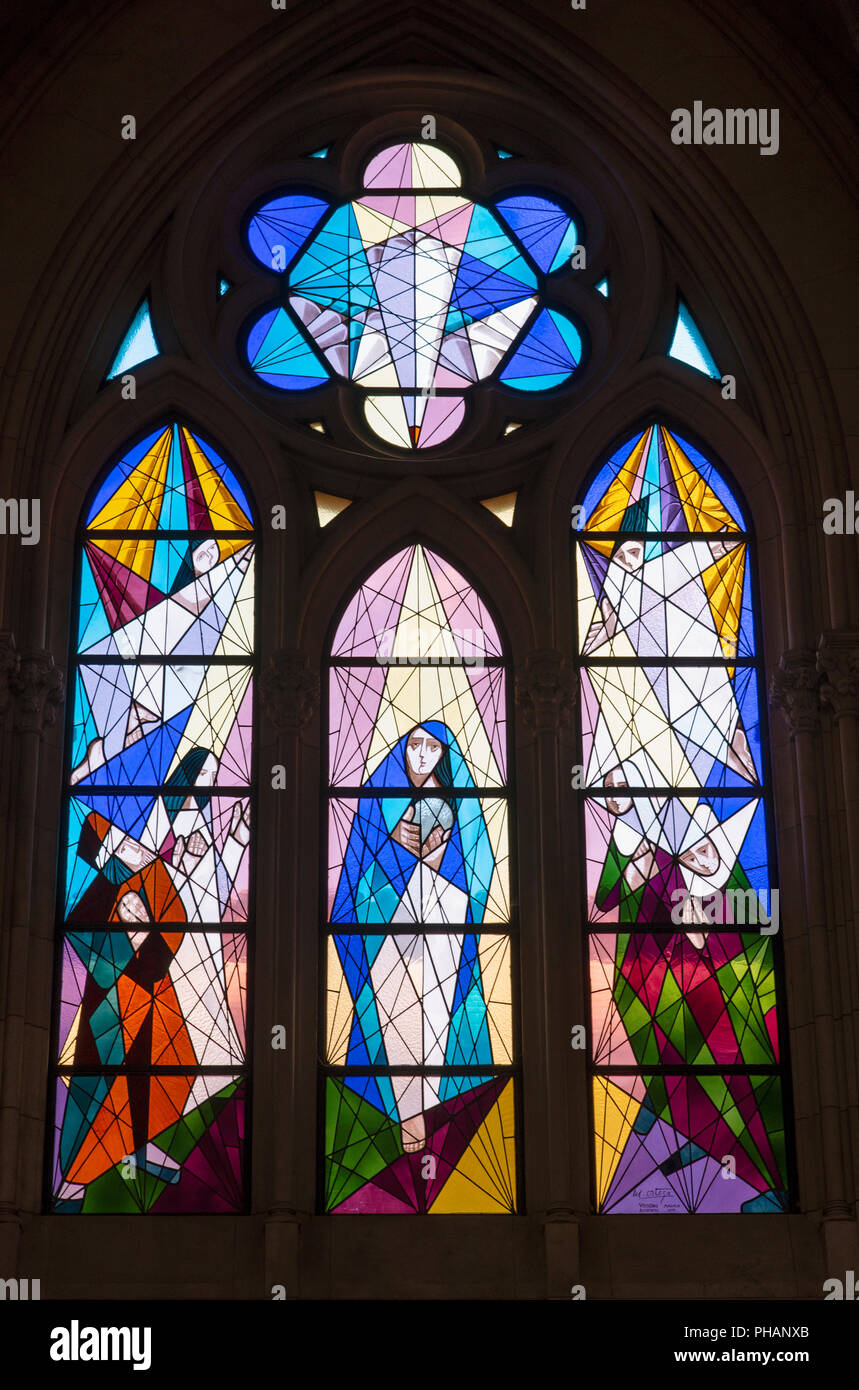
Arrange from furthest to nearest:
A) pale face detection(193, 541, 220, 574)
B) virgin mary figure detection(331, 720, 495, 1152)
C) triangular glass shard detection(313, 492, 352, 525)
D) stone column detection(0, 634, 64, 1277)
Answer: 1. triangular glass shard detection(313, 492, 352, 525)
2. pale face detection(193, 541, 220, 574)
3. virgin mary figure detection(331, 720, 495, 1152)
4. stone column detection(0, 634, 64, 1277)

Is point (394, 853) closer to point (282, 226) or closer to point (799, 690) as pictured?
point (799, 690)

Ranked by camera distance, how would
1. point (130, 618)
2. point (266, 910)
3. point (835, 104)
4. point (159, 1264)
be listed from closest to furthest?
point (159, 1264) → point (266, 910) → point (130, 618) → point (835, 104)

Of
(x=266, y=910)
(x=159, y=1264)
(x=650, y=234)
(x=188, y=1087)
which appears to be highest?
(x=650, y=234)

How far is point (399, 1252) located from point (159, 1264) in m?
1.21

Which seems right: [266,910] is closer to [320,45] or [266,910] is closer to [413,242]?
[413,242]

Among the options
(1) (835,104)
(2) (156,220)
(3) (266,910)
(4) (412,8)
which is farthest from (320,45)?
(3) (266,910)

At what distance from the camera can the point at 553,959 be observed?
12.0 m

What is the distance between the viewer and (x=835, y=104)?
45.7 ft

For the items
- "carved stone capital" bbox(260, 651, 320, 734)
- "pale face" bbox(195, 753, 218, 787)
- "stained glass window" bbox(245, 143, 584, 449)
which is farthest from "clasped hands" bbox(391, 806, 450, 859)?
"stained glass window" bbox(245, 143, 584, 449)

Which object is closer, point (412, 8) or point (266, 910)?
point (266, 910)

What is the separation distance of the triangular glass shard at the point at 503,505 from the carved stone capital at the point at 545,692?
3.46 feet

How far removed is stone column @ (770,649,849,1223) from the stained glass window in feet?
8.46

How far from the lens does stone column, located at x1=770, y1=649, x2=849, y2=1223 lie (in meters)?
11.6

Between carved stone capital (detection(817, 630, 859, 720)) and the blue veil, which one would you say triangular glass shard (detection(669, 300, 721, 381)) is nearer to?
carved stone capital (detection(817, 630, 859, 720))
